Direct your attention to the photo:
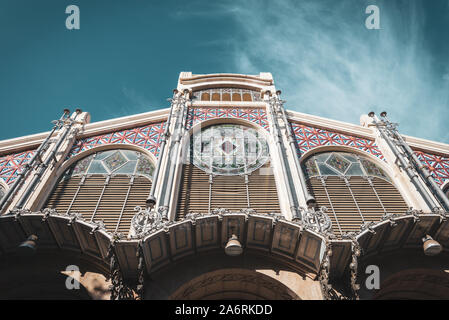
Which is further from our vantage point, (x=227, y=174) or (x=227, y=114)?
(x=227, y=114)

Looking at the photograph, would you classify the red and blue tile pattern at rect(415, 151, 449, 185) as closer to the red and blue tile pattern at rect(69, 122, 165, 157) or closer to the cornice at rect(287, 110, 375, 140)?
the cornice at rect(287, 110, 375, 140)

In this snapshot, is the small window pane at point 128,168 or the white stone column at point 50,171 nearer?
the white stone column at point 50,171

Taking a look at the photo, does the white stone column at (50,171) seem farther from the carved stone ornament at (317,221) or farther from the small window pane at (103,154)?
the carved stone ornament at (317,221)

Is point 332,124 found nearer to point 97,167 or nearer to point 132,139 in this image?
point 132,139

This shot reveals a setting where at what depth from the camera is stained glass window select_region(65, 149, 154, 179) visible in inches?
584

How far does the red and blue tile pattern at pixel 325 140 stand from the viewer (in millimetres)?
16406

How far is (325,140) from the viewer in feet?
55.4

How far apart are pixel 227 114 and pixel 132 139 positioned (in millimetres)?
4853

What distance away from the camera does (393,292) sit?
10461 mm

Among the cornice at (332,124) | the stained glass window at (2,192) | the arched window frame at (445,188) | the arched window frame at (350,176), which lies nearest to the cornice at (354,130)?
the cornice at (332,124)

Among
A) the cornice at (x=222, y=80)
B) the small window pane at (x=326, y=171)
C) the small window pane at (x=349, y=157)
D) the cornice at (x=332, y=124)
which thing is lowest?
the small window pane at (x=326, y=171)

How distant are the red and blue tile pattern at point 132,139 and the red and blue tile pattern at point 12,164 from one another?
1.92 meters

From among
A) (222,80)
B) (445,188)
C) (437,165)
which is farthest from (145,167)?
(437,165)

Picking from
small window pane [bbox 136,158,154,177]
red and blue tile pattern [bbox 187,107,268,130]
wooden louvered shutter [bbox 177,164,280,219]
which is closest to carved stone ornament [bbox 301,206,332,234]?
wooden louvered shutter [bbox 177,164,280,219]
